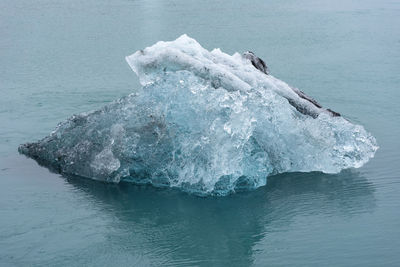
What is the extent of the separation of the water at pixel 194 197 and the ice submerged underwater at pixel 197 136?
19 cm

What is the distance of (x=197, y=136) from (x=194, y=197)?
694 mm

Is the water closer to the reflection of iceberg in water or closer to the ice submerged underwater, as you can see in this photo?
the reflection of iceberg in water

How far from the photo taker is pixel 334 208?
645 cm

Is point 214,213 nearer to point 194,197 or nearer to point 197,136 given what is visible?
point 194,197

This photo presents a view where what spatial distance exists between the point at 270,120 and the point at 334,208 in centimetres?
129

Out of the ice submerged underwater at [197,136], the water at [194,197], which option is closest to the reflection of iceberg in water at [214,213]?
the water at [194,197]

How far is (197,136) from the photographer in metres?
6.84

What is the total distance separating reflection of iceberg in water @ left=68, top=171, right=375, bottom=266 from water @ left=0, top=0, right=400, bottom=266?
2 cm

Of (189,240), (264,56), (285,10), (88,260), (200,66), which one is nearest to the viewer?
(88,260)

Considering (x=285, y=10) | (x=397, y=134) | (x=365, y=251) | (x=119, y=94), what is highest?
(x=285, y=10)

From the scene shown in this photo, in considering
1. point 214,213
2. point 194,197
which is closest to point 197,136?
point 194,197

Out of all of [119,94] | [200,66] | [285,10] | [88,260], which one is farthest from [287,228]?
[285,10]

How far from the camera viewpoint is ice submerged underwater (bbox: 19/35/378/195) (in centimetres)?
672

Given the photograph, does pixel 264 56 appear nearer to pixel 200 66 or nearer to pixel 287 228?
pixel 200 66
